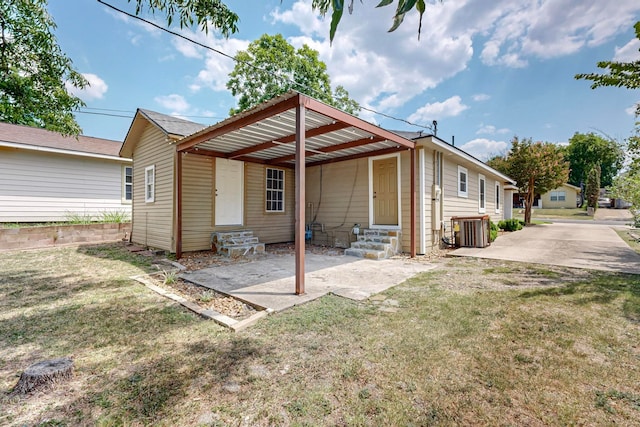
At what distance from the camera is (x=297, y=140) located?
152 inches

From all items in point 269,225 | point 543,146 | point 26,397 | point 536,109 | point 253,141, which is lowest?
point 26,397

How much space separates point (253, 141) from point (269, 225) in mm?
3263

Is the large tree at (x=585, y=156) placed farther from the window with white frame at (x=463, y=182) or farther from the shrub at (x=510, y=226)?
the window with white frame at (x=463, y=182)

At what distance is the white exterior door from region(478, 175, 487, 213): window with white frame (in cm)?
940

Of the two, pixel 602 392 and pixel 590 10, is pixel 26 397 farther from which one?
pixel 590 10

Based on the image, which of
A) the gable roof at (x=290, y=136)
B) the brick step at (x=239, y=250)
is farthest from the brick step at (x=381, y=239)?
the brick step at (x=239, y=250)

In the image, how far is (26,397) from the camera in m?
1.77

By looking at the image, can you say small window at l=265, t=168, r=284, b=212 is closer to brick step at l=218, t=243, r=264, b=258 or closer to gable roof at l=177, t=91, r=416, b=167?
gable roof at l=177, t=91, r=416, b=167

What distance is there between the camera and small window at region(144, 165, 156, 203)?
813 cm

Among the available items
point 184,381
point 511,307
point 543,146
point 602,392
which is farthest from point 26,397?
point 543,146

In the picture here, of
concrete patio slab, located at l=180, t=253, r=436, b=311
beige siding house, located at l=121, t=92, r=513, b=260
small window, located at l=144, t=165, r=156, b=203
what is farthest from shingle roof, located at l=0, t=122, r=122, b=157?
concrete patio slab, located at l=180, t=253, r=436, b=311

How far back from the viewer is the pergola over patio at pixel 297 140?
383 cm

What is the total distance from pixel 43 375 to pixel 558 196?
44.6 m

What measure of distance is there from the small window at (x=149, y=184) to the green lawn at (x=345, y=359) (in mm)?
4613
